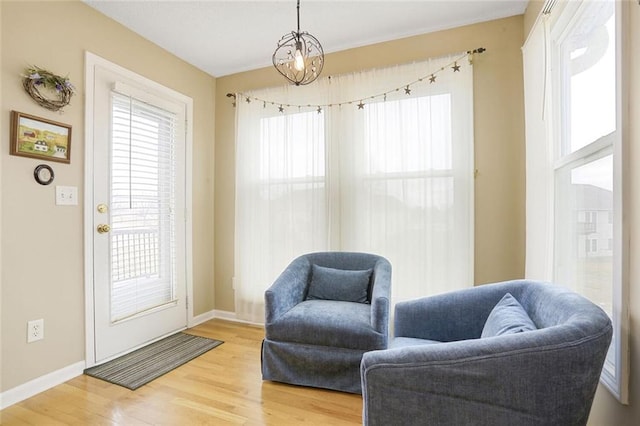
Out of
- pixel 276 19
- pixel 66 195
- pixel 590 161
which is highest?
pixel 276 19

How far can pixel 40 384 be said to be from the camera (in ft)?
6.59

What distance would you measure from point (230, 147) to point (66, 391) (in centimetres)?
243

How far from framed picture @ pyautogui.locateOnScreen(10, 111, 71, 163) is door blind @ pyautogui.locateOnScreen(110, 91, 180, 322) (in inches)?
13.3

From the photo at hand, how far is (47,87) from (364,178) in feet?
7.69

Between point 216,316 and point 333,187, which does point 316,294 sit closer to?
point 333,187

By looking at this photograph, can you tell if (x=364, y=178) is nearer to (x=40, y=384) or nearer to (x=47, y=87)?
(x=47, y=87)

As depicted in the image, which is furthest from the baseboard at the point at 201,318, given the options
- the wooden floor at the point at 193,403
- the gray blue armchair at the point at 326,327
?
the gray blue armchair at the point at 326,327

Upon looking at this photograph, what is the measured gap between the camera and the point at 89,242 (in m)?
2.30

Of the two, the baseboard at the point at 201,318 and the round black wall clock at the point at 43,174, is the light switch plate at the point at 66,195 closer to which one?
the round black wall clock at the point at 43,174

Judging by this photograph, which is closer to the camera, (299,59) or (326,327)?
(299,59)

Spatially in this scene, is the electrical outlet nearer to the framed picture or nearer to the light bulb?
the framed picture

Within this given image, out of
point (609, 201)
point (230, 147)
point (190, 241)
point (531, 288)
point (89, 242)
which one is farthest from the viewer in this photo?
point (230, 147)

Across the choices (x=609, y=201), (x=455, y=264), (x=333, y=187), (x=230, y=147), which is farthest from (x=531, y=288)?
(x=230, y=147)

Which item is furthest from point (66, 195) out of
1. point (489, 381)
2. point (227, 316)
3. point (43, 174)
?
point (489, 381)
